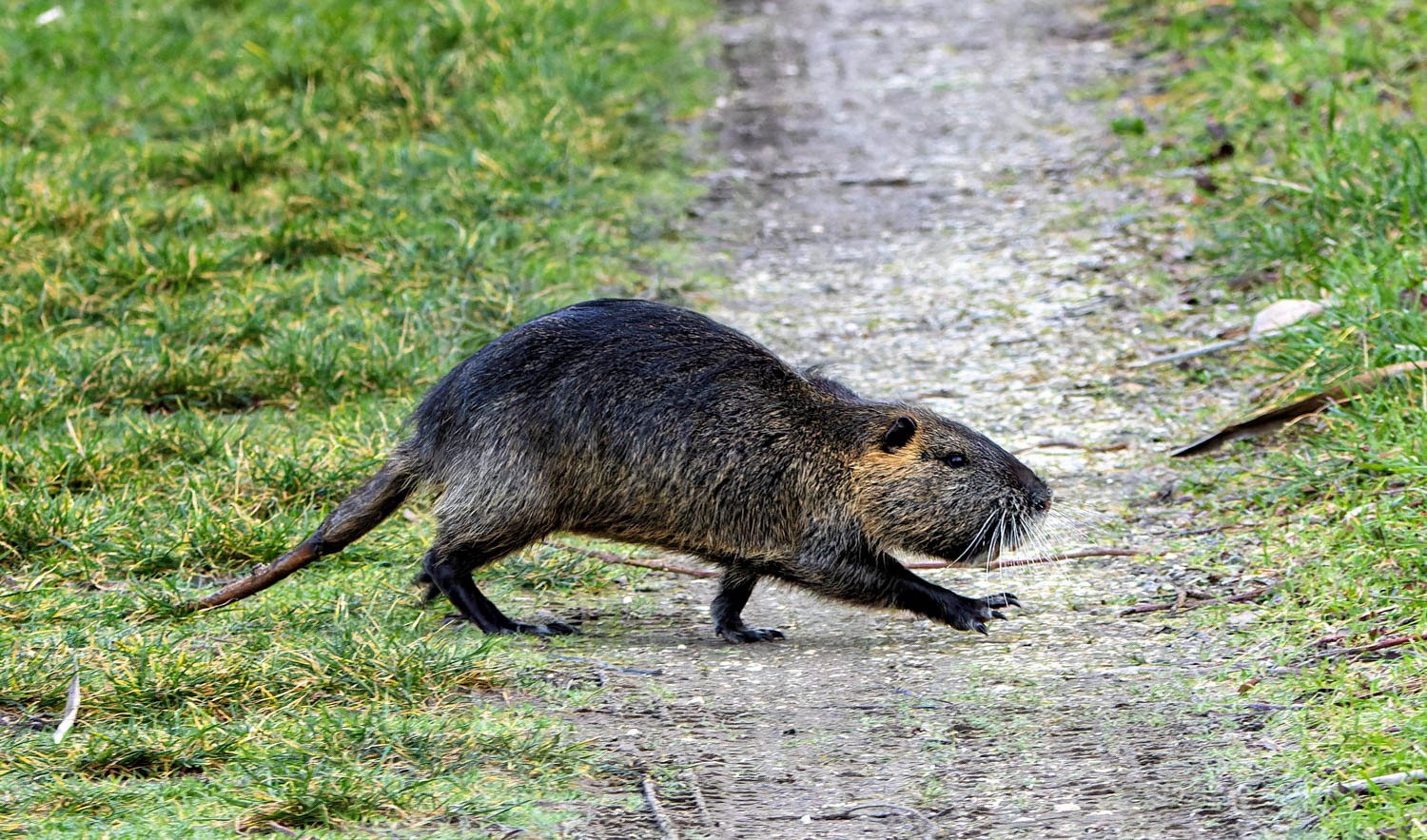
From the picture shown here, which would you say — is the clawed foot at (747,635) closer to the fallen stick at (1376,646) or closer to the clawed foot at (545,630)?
the clawed foot at (545,630)

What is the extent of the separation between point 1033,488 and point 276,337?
3075 mm

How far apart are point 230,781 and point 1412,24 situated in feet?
23.4

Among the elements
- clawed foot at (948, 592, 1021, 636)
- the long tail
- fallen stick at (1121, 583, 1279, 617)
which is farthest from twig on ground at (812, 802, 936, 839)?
the long tail

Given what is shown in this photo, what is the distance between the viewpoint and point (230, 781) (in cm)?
A: 308

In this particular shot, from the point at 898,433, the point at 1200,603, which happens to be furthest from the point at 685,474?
the point at 1200,603

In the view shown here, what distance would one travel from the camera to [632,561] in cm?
481

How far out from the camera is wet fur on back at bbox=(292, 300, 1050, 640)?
416cm

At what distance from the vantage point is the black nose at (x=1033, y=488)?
4.31 meters

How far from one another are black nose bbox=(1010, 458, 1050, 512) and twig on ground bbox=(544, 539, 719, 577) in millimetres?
991

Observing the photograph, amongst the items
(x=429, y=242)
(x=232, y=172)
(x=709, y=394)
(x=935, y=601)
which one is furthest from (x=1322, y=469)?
(x=232, y=172)

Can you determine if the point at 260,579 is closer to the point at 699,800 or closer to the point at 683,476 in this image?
the point at 683,476

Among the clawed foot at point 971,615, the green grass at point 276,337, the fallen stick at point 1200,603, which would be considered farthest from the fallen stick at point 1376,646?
the green grass at point 276,337

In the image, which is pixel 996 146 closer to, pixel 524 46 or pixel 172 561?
pixel 524 46

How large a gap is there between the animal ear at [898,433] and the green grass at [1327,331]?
41.1 inches
